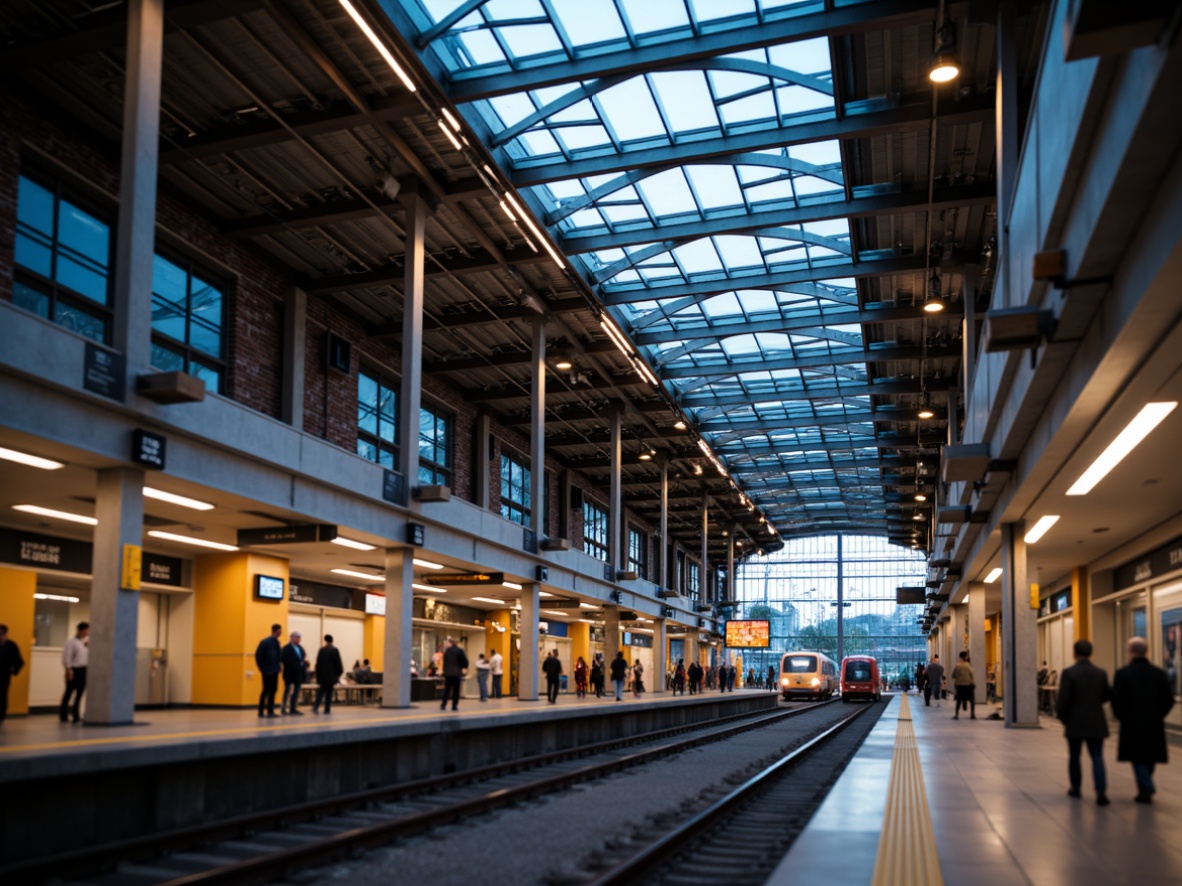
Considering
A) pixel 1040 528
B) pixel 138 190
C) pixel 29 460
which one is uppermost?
pixel 138 190

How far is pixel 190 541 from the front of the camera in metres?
21.3

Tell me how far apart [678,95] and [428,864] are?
550 inches

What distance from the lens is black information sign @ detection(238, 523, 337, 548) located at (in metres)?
19.0

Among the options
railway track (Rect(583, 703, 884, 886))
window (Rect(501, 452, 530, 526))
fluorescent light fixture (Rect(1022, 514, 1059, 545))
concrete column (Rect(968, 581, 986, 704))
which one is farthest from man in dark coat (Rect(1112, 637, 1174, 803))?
window (Rect(501, 452, 530, 526))

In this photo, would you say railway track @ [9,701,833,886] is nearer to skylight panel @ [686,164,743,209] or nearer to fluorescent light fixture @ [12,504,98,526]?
fluorescent light fixture @ [12,504,98,526]

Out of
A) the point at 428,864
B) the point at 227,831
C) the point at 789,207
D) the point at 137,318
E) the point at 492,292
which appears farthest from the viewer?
the point at 492,292

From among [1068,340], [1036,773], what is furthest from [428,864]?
[1036,773]

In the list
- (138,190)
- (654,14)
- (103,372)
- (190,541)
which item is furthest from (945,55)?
(190,541)

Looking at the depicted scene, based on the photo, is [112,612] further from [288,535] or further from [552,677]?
[552,677]

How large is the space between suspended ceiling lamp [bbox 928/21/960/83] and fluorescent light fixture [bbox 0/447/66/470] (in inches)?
473

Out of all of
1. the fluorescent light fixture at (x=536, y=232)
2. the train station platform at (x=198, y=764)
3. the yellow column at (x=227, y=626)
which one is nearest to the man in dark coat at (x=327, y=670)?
the train station platform at (x=198, y=764)

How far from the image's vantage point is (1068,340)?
1087 centimetres

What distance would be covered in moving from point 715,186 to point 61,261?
1205cm

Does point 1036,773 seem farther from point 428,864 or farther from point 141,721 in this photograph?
point 141,721
